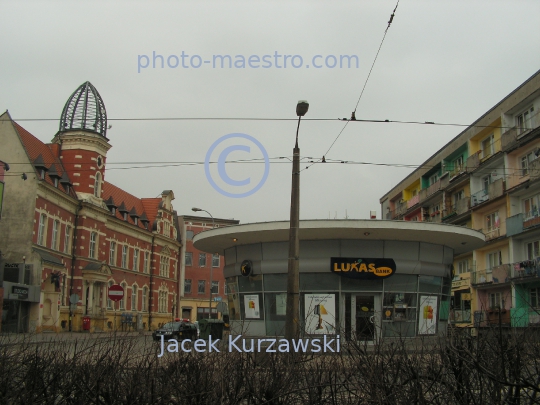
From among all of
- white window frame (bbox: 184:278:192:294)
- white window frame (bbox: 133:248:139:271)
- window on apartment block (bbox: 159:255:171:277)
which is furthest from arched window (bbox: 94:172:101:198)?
white window frame (bbox: 184:278:192:294)

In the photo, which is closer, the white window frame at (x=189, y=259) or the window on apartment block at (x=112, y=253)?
the window on apartment block at (x=112, y=253)

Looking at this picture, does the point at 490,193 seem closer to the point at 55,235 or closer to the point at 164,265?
the point at 55,235

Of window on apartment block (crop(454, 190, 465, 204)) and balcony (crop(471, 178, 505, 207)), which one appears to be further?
window on apartment block (crop(454, 190, 465, 204))

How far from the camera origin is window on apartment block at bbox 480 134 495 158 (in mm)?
39719

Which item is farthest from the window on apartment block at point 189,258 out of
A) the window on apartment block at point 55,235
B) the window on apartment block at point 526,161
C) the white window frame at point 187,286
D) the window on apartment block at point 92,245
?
the window on apartment block at point 526,161

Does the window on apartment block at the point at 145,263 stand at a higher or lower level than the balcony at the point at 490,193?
lower

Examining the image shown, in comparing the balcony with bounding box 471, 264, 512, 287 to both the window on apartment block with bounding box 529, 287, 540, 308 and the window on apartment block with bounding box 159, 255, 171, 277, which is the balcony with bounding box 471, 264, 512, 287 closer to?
the window on apartment block with bounding box 529, 287, 540, 308

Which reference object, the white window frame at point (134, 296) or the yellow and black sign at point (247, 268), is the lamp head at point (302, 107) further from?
the white window frame at point (134, 296)

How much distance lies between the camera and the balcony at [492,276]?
36234 mm

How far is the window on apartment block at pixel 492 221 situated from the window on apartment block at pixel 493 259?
5.48 feet

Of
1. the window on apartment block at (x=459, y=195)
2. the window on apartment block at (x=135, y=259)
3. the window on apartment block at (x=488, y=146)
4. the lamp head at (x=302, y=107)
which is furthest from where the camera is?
the window on apartment block at (x=135, y=259)

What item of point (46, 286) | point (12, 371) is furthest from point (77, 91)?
point (12, 371)

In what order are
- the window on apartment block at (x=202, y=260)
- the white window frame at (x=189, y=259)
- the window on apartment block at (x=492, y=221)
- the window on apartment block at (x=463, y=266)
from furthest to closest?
the window on apartment block at (x=202, y=260) < the white window frame at (x=189, y=259) < the window on apartment block at (x=463, y=266) < the window on apartment block at (x=492, y=221)

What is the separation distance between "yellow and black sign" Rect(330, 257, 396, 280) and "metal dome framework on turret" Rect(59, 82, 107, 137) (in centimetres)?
3521
